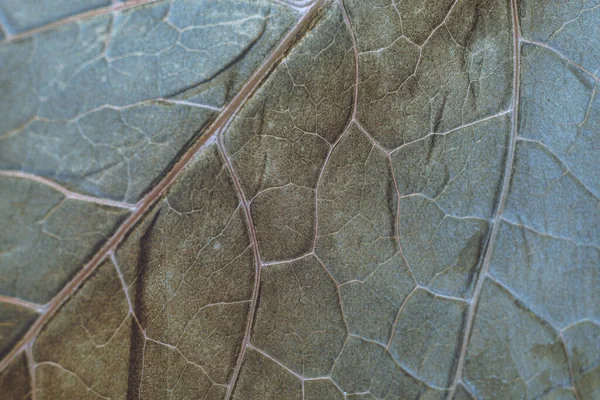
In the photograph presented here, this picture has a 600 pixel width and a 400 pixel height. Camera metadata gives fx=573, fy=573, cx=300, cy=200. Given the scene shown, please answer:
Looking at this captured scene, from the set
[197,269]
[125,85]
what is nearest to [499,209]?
[197,269]

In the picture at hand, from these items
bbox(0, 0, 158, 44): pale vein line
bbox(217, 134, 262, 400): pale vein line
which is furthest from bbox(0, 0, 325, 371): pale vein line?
bbox(0, 0, 158, 44): pale vein line

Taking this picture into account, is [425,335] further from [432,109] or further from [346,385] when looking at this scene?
[432,109]

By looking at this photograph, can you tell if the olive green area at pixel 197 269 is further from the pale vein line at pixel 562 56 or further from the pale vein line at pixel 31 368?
the pale vein line at pixel 562 56

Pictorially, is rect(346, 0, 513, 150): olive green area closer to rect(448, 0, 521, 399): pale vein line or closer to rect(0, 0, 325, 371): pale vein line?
rect(448, 0, 521, 399): pale vein line

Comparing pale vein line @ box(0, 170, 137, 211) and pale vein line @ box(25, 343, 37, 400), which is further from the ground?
pale vein line @ box(0, 170, 137, 211)

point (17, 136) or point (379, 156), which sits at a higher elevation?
point (17, 136)

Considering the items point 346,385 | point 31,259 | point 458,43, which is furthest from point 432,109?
point 31,259

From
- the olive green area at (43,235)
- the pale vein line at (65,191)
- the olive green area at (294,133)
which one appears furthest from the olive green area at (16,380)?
the olive green area at (294,133)
